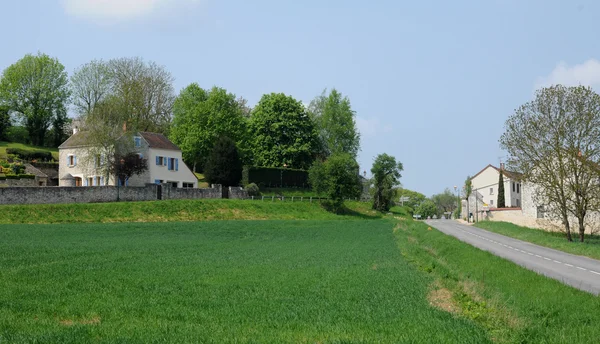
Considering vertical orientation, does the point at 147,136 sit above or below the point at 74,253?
above

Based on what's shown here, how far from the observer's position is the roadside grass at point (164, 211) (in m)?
53.6

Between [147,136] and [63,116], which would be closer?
[147,136]

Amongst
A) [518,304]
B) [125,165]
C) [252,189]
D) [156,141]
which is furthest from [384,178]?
[518,304]

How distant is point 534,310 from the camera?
14.2 meters

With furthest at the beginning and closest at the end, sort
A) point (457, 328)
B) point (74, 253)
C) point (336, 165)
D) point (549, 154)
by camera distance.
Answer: point (336, 165), point (549, 154), point (74, 253), point (457, 328)

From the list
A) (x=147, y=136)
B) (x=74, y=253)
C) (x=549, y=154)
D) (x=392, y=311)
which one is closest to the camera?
(x=392, y=311)

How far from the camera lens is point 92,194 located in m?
61.3

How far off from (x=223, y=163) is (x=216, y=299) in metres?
65.2

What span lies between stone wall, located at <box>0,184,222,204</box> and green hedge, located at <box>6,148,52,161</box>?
23342 millimetres

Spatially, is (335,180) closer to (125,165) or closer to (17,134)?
(125,165)

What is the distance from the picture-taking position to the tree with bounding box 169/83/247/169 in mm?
86188

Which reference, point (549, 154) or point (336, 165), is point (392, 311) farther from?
point (336, 165)

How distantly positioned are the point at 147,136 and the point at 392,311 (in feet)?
217

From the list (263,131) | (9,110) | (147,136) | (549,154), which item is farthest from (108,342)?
(9,110)
